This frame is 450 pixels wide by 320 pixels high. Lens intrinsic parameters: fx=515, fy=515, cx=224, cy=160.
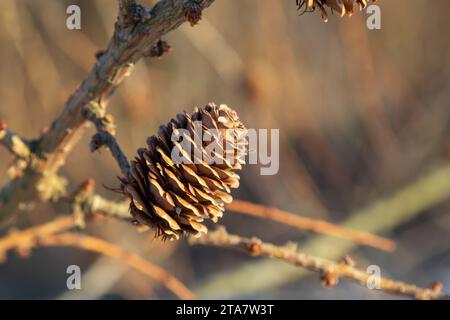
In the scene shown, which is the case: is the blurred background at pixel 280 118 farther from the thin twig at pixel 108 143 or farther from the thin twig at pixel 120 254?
the thin twig at pixel 108 143

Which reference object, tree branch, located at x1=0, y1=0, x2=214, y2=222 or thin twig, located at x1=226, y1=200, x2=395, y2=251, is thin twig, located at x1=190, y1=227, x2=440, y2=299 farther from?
tree branch, located at x1=0, y1=0, x2=214, y2=222

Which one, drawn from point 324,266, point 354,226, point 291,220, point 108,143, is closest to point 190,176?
point 108,143

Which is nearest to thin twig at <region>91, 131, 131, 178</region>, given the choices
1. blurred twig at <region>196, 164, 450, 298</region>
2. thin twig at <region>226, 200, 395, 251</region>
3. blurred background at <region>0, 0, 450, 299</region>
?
thin twig at <region>226, 200, 395, 251</region>

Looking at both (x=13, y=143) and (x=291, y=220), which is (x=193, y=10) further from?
(x=291, y=220)

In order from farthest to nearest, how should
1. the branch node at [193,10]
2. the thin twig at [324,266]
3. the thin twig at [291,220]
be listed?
1. the thin twig at [291,220]
2. the thin twig at [324,266]
3. the branch node at [193,10]

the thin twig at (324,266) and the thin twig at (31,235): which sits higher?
the thin twig at (31,235)

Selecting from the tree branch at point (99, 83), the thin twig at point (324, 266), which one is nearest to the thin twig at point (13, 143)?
the tree branch at point (99, 83)
